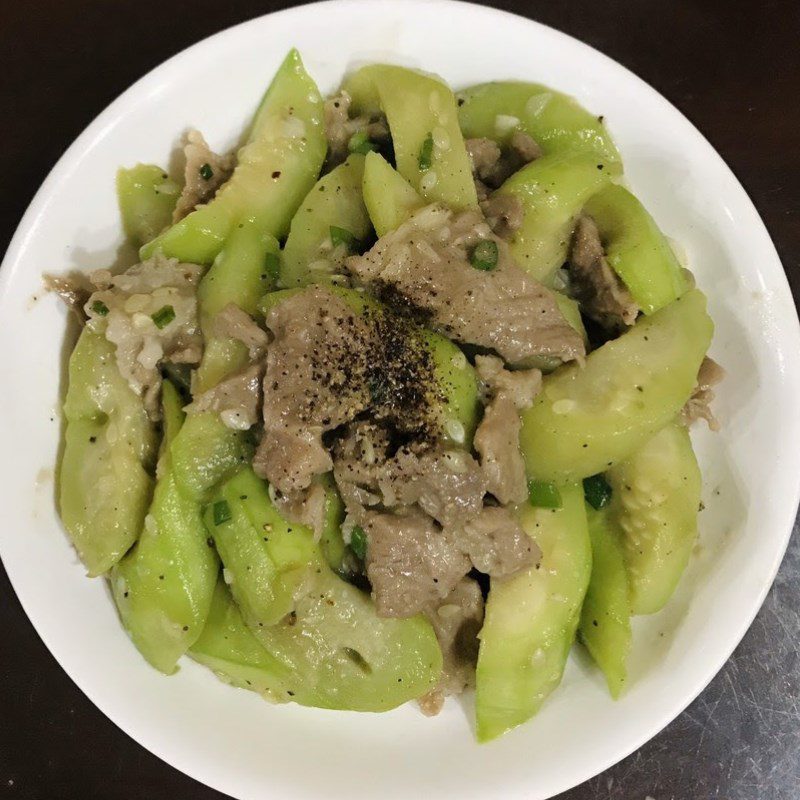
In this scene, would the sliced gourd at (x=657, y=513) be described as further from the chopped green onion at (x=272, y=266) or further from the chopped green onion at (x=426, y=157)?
the chopped green onion at (x=272, y=266)

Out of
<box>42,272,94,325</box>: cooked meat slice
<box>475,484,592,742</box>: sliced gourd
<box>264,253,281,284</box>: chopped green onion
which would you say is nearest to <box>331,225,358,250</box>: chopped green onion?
<box>264,253,281,284</box>: chopped green onion

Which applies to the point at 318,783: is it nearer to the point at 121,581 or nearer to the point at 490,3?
the point at 121,581

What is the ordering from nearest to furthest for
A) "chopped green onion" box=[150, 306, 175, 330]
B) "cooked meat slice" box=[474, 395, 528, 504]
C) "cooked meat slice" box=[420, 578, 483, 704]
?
"cooked meat slice" box=[474, 395, 528, 504] < "chopped green onion" box=[150, 306, 175, 330] < "cooked meat slice" box=[420, 578, 483, 704]

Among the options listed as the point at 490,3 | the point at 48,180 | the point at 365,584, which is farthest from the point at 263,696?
the point at 490,3

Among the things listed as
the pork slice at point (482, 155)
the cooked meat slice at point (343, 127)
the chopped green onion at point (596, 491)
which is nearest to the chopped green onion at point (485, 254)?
the pork slice at point (482, 155)

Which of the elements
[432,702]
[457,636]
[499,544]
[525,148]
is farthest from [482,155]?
[432,702]

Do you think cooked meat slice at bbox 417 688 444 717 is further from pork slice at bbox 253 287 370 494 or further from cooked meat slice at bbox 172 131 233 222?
cooked meat slice at bbox 172 131 233 222

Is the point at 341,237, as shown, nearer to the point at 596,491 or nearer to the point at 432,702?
the point at 596,491
